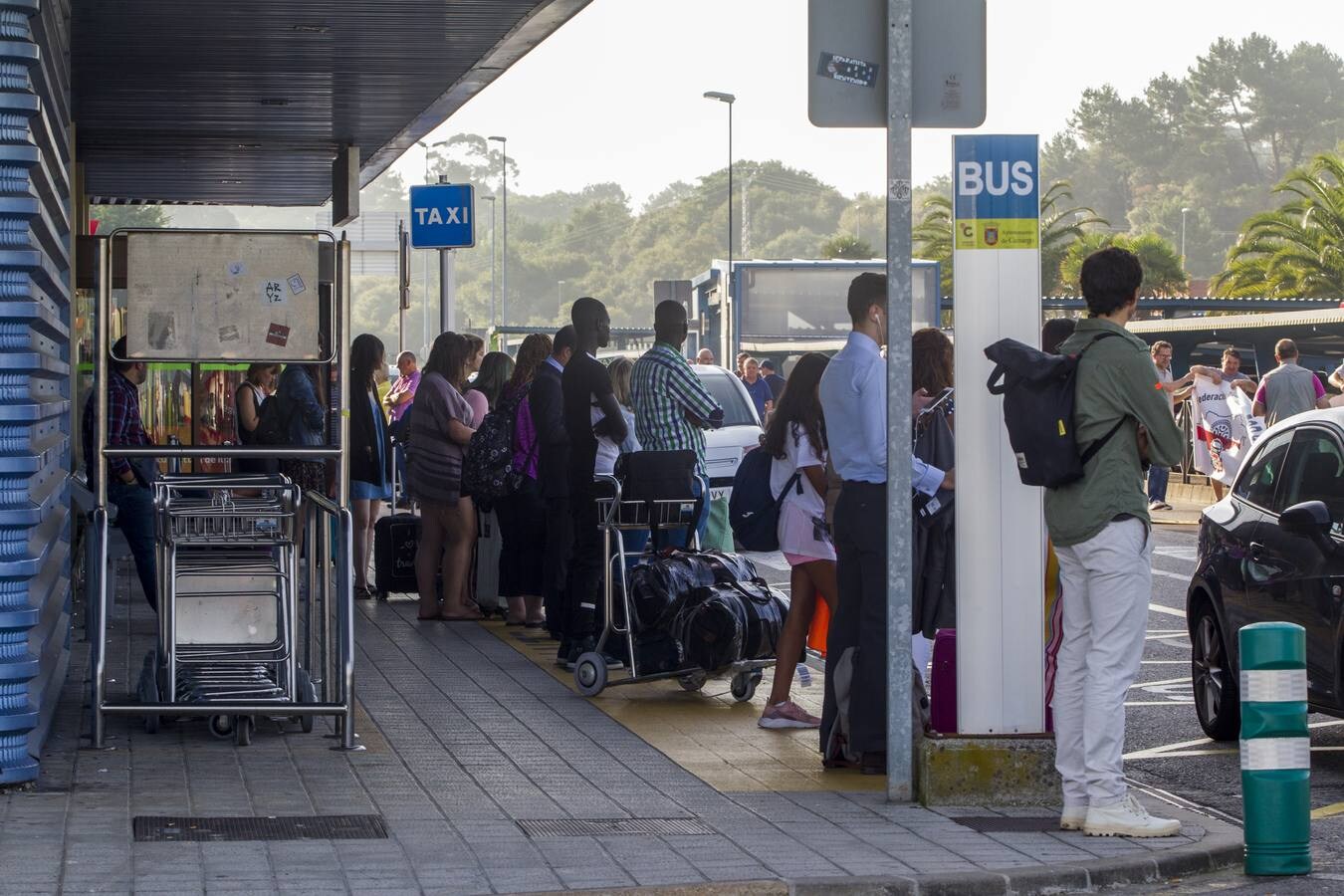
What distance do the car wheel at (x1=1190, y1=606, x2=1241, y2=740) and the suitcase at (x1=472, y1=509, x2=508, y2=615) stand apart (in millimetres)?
5344

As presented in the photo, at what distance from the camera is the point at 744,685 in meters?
9.96

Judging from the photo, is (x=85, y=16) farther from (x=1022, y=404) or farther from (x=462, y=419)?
(x=1022, y=404)

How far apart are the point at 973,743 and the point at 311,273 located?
3368 mm

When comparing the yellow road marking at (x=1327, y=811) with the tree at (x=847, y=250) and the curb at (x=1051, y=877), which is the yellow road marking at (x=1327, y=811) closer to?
the curb at (x=1051, y=877)

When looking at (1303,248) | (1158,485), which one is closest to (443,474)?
(1158,485)

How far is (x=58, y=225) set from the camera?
29.8ft

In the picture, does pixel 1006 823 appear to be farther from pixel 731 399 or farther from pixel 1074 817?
pixel 731 399

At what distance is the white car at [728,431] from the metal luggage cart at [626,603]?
35.8 ft

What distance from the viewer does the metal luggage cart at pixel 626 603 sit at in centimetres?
970

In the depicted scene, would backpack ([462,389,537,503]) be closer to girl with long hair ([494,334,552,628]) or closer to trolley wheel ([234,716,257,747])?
girl with long hair ([494,334,552,628])

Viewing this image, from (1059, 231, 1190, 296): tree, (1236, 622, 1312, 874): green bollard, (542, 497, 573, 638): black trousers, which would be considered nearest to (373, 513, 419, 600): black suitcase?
(542, 497, 573, 638): black trousers

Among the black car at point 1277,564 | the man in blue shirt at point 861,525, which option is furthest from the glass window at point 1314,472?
the man in blue shirt at point 861,525

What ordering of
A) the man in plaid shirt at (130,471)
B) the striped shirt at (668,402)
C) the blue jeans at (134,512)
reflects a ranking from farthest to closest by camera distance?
the blue jeans at (134,512) < the man in plaid shirt at (130,471) < the striped shirt at (668,402)

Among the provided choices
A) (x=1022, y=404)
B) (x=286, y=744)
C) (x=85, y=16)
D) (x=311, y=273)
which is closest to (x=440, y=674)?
(x=286, y=744)
